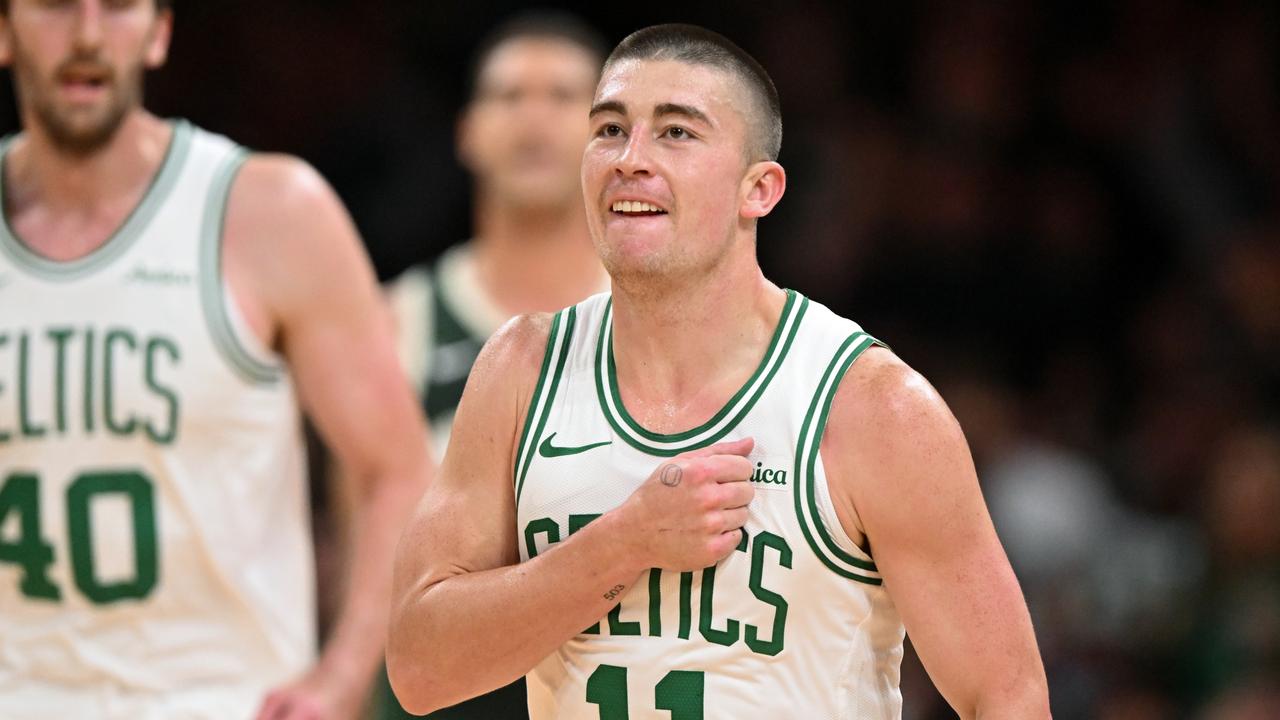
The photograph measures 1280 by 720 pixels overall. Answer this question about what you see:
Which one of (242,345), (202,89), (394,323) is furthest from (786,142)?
(242,345)

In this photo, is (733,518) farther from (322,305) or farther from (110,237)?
(110,237)

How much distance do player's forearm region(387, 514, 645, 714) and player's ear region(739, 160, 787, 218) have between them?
574 millimetres

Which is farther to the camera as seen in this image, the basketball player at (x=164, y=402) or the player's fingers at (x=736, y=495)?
the basketball player at (x=164, y=402)

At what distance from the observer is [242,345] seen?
449 cm

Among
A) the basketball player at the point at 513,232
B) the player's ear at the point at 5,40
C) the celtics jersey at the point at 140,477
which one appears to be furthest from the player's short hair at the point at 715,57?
the basketball player at the point at 513,232

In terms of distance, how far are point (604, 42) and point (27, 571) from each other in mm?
6001

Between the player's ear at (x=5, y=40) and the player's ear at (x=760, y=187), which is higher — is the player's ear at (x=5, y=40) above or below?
above

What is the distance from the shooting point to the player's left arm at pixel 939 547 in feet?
9.96

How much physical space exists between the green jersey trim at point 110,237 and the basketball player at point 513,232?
1.52 meters

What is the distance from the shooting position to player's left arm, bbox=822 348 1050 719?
3037 mm

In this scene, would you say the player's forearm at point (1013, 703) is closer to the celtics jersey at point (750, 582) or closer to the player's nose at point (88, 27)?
the celtics jersey at point (750, 582)

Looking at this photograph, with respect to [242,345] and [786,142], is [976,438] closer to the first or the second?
[786,142]

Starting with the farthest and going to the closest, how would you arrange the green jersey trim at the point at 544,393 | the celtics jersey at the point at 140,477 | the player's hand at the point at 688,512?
the celtics jersey at the point at 140,477 → the green jersey trim at the point at 544,393 → the player's hand at the point at 688,512

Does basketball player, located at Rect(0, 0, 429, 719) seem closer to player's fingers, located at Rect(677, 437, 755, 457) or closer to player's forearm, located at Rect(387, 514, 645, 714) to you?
player's forearm, located at Rect(387, 514, 645, 714)
